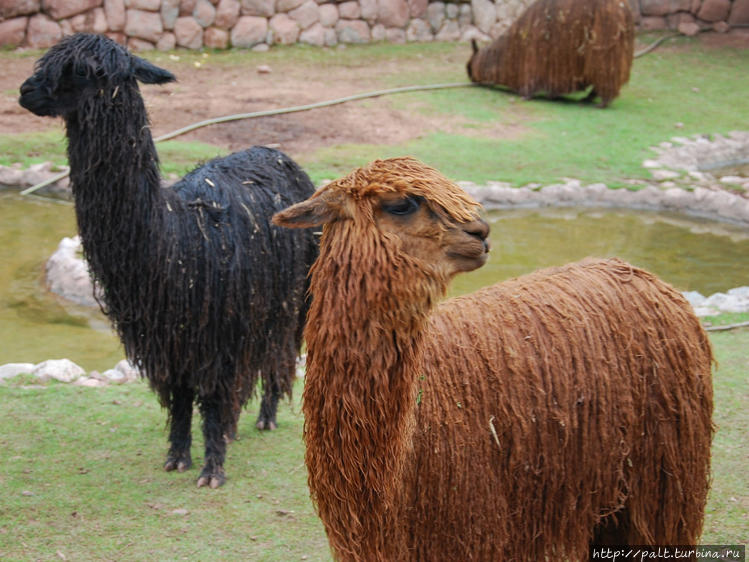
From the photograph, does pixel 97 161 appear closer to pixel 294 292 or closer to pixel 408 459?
pixel 294 292

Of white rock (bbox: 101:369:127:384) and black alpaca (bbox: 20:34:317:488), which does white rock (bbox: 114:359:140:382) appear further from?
black alpaca (bbox: 20:34:317:488)

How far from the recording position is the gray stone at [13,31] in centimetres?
1332

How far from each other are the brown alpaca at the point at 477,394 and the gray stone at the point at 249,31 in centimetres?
1231

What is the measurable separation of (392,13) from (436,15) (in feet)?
2.80

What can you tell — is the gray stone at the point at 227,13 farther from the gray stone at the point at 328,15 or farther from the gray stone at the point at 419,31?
the gray stone at the point at 419,31

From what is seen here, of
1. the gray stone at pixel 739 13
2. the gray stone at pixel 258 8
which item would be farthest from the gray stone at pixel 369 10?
the gray stone at pixel 739 13

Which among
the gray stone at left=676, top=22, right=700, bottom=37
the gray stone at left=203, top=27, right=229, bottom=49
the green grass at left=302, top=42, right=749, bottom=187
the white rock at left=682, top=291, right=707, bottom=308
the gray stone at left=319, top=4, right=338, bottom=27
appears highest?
the gray stone at left=319, top=4, right=338, bottom=27

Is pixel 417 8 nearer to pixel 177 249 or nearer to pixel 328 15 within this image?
pixel 328 15

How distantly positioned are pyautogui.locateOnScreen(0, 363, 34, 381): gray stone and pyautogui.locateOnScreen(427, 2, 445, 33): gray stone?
38.7 feet

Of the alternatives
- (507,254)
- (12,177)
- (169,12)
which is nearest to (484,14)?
(169,12)

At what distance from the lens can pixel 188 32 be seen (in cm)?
1426

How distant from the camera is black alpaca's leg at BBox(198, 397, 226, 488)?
4426mm

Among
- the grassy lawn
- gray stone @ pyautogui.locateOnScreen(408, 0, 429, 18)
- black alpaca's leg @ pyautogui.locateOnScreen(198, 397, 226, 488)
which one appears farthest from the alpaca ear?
gray stone @ pyautogui.locateOnScreen(408, 0, 429, 18)

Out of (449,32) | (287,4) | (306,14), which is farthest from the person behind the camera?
(449,32)
